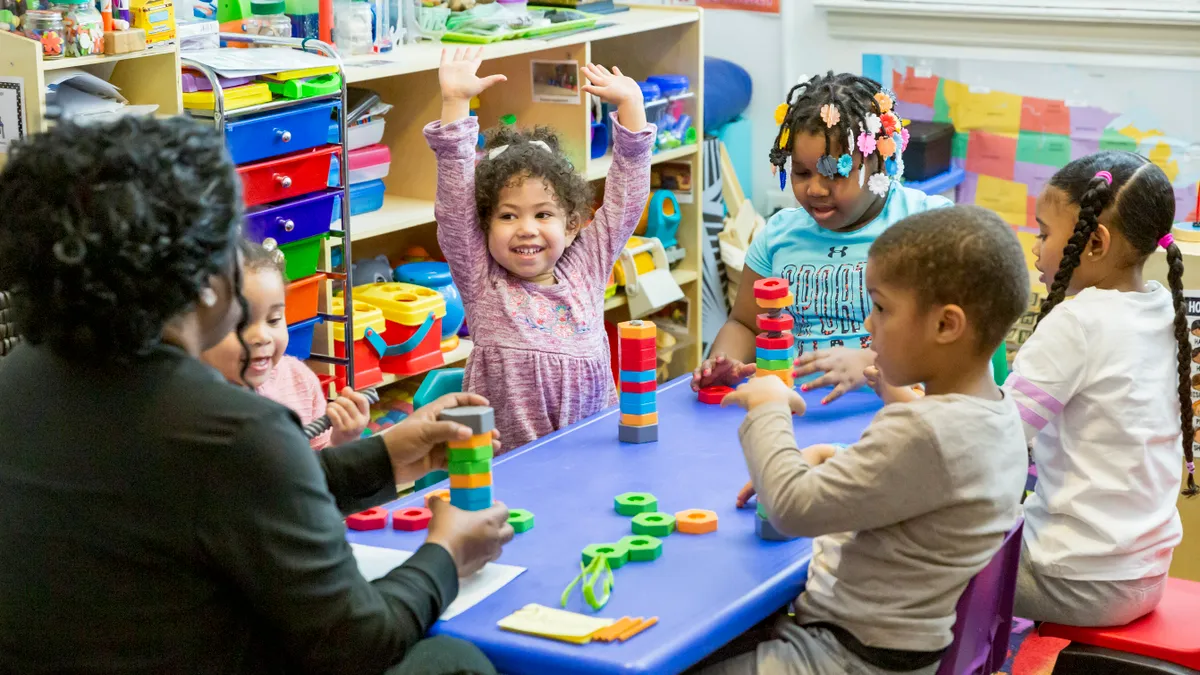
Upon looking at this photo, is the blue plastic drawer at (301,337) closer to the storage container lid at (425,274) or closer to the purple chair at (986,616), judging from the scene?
the storage container lid at (425,274)

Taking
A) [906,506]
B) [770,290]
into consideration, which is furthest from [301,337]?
[906,506]

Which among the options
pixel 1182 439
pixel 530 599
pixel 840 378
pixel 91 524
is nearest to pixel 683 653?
pixel 530 599

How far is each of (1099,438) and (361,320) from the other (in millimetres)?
1916

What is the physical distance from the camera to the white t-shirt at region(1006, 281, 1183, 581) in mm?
2141

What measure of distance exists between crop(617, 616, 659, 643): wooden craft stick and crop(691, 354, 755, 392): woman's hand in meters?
0.96

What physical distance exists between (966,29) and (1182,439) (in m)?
2.56

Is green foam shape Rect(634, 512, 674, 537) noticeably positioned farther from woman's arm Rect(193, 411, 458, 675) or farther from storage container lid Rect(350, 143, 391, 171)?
storage container lid Rect(350, 143, 391, 171)

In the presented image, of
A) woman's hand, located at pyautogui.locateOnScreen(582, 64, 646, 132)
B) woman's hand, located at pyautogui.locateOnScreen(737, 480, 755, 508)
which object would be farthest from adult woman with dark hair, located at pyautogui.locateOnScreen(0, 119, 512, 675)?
woman's hand, located at pyautogui.locateOnScreen(582, 64, 646, 132)

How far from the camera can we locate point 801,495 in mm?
1689

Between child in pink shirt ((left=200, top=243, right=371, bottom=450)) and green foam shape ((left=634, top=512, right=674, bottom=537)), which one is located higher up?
child in pink shirt ((left=200, top=243, right=371, bottom=450))

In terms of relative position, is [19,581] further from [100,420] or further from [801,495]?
[801,495]

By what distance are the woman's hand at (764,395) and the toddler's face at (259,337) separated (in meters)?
0.78

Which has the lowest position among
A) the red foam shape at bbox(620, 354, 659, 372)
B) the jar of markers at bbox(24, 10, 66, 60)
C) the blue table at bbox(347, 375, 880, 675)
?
the blue table at bbox(347, 375, 880, 675)

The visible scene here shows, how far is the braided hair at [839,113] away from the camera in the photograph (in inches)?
110
